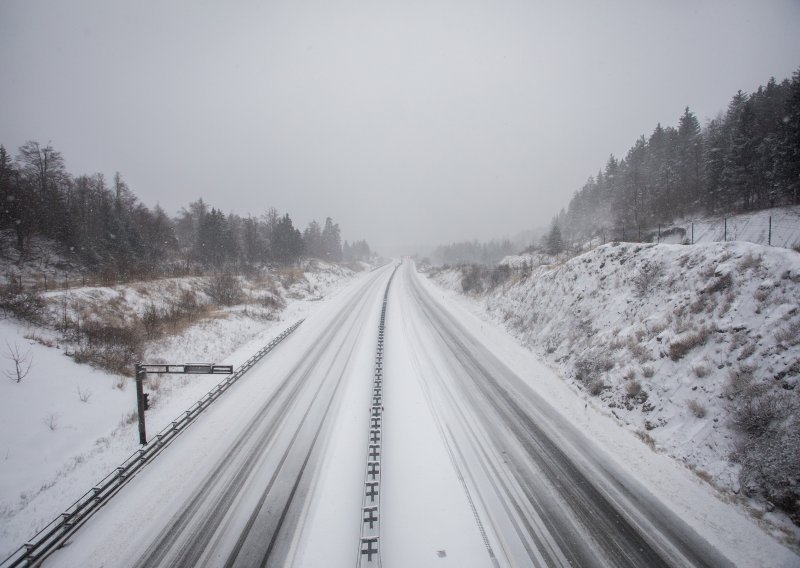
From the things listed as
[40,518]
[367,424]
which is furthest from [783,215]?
[40,518]

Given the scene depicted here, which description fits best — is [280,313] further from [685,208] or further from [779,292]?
[685,208]

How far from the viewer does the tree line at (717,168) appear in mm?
27053

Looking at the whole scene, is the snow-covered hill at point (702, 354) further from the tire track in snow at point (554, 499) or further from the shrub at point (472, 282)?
the shrub at point (472, 282)

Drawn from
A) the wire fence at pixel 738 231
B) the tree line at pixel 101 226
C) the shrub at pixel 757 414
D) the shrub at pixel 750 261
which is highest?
the tree line at pixel 101 226

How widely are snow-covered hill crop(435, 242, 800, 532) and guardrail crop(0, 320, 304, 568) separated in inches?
512

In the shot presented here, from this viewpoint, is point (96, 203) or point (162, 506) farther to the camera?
point (96, 203)

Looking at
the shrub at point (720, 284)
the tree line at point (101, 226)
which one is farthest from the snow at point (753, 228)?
the tree line at point (101, 226)

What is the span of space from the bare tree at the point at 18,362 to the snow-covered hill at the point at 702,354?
18504 mm

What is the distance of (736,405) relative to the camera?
7012mm

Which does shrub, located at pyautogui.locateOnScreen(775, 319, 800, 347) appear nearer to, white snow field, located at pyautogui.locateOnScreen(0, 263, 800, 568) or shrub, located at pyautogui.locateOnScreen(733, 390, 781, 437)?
shrub, located at pyautogui.locateOnScreen(733, 390, 781, 437)

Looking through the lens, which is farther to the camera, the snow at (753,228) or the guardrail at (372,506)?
the snow at (753,228)

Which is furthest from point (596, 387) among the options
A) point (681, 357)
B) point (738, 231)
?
point (738, 231)

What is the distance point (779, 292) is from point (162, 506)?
1657cm

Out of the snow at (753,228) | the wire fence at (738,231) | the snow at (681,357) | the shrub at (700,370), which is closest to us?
the snow at (681,357)
